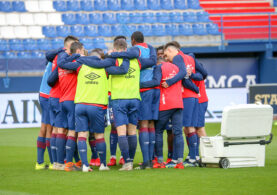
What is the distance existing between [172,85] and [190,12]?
17.3 m

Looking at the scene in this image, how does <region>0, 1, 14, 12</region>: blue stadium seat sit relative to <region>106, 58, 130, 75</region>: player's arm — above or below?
A: above

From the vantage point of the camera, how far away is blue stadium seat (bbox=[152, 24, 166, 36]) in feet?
75.9

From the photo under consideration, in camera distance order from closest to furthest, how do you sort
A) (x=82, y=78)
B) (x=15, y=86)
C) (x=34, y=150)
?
(x=82, y=78) → (x=34, y=150) → (x=15, y=86)

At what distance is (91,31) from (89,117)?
54.4 feet

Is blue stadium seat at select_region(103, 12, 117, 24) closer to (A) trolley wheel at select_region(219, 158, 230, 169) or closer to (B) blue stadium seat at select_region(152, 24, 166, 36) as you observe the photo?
(B) blue stadium seat at select_region(152, 24, 166, 36)

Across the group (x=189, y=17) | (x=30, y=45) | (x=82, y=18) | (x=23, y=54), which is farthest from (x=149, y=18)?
(x=23, y=54)

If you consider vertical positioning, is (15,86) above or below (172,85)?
below

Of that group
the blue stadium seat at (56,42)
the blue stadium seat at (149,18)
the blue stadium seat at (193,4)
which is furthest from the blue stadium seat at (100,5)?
the blue stadium seat at (193,4)

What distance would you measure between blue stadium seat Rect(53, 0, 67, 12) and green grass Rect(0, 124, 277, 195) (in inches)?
682

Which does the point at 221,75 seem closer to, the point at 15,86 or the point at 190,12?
the point at 190,12

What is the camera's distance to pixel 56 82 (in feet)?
27.7

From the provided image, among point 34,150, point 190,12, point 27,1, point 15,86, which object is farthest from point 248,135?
point 27,1

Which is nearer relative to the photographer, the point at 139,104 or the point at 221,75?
the point at 139,104

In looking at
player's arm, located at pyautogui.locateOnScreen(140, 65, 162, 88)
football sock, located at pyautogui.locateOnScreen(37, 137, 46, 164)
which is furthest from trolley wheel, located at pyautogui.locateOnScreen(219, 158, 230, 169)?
football sock, located at pyautogui.locateOnScreen(37, 137, 46, 164)
